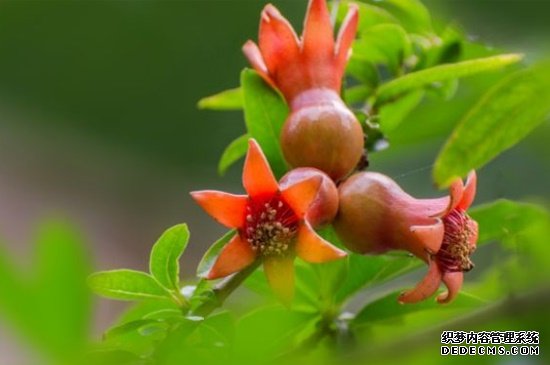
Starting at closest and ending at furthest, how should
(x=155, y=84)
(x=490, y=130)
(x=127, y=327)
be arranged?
(x=490, y=130) → (x=127, y=327) → (x=155, y=84)

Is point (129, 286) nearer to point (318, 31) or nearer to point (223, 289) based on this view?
point (223, 289)

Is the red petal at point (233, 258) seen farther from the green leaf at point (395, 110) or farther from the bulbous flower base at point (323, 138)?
the green leaf at point (395, 110)

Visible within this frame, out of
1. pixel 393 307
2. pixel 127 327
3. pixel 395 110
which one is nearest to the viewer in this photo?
pixel 127 327

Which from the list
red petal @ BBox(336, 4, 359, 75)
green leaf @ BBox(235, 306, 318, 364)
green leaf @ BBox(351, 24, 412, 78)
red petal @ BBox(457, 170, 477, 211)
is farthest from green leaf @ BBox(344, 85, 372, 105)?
green leaf @ BBox(235, 306, 318, 364)

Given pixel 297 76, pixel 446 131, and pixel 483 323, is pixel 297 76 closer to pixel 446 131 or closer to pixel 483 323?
pixel 446 131

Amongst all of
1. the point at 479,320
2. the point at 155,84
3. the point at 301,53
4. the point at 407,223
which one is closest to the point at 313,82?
the point at 301,53

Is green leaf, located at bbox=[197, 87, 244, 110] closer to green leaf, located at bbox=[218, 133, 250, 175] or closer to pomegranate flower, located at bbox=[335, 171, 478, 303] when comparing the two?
green leaf, located at bbox=[218, 133, 250, 175]

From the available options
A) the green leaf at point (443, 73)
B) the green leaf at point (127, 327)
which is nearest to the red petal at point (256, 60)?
the green leaf at point (443, 73)
